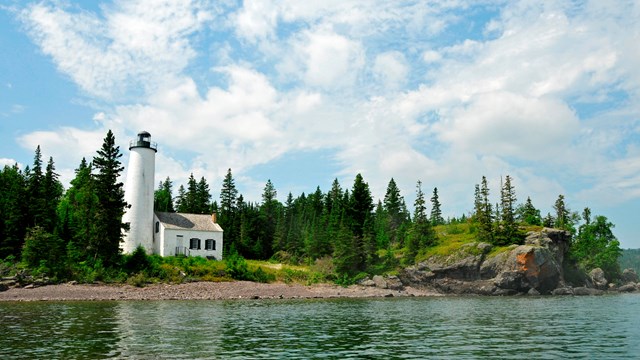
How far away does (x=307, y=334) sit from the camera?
996 inches

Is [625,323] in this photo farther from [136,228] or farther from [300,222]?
[300,222]

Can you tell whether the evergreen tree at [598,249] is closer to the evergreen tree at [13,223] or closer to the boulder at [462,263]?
the boulder at [462,263]

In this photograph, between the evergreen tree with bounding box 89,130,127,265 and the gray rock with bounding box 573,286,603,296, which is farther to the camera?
the gray rock with bounding box 573,286,603,296

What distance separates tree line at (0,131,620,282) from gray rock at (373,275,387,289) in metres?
4.71

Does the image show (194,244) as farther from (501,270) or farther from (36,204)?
(501,270)

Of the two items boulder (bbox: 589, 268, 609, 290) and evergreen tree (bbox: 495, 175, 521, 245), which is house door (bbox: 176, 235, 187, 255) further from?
boulder (bbox: 589, 268, 609, 290)

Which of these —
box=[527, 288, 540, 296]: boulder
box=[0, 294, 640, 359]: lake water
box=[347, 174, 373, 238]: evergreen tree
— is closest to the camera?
box=[0, 294, 640, 359]: lake water

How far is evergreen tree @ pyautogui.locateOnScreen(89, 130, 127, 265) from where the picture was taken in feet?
194

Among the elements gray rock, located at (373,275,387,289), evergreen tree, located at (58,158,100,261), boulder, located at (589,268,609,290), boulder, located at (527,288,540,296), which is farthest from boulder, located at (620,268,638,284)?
evergreen tree, located at (58,158,100,261)

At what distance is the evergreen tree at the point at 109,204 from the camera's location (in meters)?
59.0

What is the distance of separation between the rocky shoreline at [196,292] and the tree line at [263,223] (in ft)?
19.1

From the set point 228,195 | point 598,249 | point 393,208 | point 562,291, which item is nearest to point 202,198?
point 228,195

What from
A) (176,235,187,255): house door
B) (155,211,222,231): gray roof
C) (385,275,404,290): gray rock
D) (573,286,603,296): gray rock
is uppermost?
(155,211,222,231): gray roof

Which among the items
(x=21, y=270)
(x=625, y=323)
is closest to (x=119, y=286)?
(x=21, y=270)
